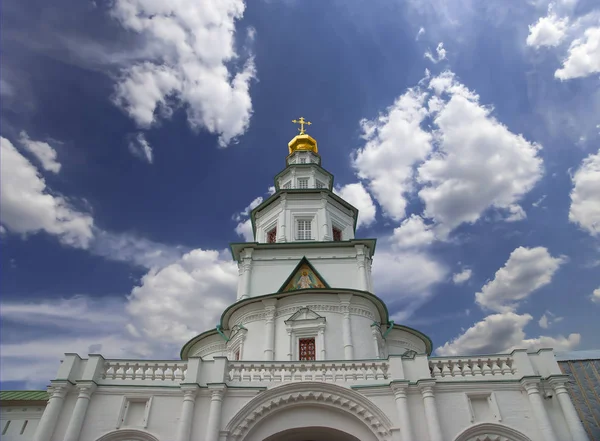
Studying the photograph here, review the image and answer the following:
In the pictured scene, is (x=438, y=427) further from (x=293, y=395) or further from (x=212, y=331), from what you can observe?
(x=212, y=331)

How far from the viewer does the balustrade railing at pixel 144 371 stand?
13.6 meters

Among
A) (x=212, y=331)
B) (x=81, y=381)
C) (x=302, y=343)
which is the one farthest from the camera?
(x=212, y=331)

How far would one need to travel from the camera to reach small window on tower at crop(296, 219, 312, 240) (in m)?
26.6

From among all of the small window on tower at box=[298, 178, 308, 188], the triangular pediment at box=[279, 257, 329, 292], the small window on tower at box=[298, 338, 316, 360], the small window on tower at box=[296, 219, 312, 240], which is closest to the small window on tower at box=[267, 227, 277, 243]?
the small window on tower at box=[296, 219, 312, 240]

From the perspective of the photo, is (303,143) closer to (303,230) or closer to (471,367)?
(303,230)

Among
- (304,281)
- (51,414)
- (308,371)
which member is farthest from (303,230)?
(51,414)

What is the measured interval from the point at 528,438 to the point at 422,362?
3.51 metres

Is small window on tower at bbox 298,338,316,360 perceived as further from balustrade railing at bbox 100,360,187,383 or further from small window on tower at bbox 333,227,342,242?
small window on tower at bbox 333,227,342,242

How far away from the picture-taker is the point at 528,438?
12.2 m

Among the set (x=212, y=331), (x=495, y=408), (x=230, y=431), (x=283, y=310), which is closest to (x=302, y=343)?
(x=283, y=310)

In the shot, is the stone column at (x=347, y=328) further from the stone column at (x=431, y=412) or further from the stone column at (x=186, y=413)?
the stone column at (x=186, y=413)

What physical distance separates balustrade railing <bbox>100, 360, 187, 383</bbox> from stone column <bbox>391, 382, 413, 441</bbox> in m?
6.85

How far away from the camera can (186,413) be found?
12.5m

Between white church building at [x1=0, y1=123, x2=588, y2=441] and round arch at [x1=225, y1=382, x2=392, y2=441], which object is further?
round arch at [x1=225, y1=382, x2=392, y2=441]
